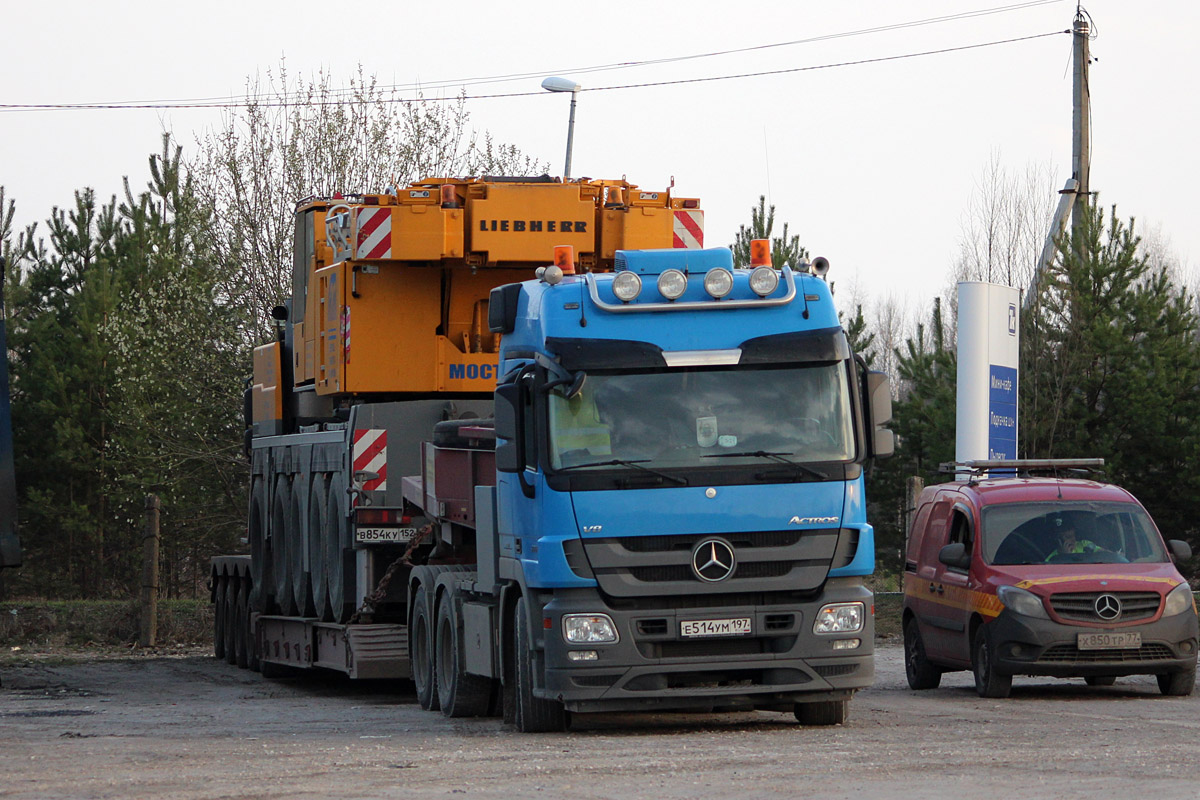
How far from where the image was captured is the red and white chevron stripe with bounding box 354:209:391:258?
601 inches

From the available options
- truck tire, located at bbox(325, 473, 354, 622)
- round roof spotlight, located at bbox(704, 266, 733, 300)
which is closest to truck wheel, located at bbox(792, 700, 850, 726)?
round roof spotlight, located at bbox(704, 266, 733, 300)

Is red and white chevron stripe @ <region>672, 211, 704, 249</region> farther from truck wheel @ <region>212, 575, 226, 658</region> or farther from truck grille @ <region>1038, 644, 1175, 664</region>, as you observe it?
truck wheel @ <region>212, 575, 226, 658</region>

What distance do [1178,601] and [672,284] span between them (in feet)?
17.5

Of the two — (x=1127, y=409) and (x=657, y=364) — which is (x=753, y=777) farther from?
(x=1127, y=409)

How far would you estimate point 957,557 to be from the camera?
48.0 ft

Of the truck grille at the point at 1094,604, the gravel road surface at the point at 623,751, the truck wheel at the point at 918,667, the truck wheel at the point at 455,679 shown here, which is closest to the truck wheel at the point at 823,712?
the gravel road surface at the point at 623,751

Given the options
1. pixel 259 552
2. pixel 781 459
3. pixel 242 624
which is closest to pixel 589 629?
pixel 781 459

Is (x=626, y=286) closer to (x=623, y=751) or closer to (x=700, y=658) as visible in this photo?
(x=700, y=658)

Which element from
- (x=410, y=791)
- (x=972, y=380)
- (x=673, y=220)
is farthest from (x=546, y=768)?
(x=972, y=380)

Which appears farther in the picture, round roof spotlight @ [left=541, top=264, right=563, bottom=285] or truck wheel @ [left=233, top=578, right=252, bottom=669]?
truck wheel @ [left=233, top=578, right=252, bottom=669]

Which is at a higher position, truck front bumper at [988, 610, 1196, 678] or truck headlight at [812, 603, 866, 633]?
truck headlight at [812, 603, 866, 633]

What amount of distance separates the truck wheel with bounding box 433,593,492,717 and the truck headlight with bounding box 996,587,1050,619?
409 centimetres

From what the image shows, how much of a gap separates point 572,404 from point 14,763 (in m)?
3.80

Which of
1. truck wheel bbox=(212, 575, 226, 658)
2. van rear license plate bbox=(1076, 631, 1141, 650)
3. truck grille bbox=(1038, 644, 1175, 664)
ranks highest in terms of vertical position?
van rear license plate bbox=(1076, 631, 1141, 650)
